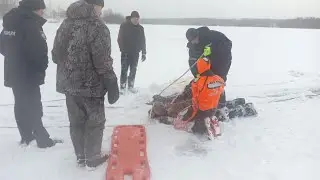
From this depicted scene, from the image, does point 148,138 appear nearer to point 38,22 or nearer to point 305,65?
point 38,22

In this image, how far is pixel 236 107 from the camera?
6.45 metres

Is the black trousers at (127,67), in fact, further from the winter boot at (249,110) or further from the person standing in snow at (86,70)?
the person standing in snow at (86,70)

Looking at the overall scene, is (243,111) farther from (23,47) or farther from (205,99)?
(23,47)

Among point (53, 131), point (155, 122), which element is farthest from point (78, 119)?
point (155, 122)

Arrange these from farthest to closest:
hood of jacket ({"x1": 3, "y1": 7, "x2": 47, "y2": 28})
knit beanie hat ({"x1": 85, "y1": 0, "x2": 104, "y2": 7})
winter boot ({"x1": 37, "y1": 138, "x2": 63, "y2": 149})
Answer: winter boot ({"x1": 37, "y1": 138, "x2": 63, "y2": 149}), hood of jacket ({"x1": 3, "y1": 7, "x2": 47, "y2": 28}), knit beanie hat ({"x1": 85, "y1": 0, "x2": 104, "y2": 7})

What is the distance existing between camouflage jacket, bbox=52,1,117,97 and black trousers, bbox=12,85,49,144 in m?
0.81

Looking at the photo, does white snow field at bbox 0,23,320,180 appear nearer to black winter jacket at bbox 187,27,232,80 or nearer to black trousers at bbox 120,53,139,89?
black trousers at bbox 120,53,139,89

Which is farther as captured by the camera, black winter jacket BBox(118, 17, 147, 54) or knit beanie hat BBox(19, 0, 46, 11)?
black winter jacket BBox(118, 17, 147, 54)

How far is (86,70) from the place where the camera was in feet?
13.3

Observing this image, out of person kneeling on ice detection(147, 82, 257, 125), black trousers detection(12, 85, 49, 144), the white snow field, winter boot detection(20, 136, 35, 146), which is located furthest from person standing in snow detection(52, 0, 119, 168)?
person kneeling on ice detection(147, 82, 257, 125)

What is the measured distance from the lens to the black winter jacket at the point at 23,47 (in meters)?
4.57

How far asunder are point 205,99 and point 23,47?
2.28 metres

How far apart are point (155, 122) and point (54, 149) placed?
5.52 ft

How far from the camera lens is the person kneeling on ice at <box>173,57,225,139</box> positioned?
17.2 ft
